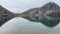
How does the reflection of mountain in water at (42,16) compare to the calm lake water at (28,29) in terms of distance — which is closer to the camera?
the calm lake water at (28,29)

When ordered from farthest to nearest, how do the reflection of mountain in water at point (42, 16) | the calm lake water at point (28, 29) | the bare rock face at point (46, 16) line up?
1. the reflection of mountain in water at point (42, 16)
2. the bare rock face at point (46, 16)
3. the calm lake water at point (28, 29)

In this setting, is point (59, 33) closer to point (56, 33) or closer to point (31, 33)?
point (56, 33)

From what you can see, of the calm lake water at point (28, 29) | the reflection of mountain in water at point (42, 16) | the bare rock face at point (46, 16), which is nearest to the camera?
the calm lake water at point (28, 29)

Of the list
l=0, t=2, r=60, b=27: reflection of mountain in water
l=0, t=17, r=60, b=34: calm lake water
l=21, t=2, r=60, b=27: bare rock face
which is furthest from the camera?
l=0, t=2, r=60, b=27: reflection of mountain in water

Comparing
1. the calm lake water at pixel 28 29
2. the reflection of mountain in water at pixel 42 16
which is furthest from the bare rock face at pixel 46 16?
the calm lake water at pixel 28 29

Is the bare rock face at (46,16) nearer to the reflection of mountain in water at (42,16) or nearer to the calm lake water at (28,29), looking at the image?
the reflection of mountain in water at (42,16)

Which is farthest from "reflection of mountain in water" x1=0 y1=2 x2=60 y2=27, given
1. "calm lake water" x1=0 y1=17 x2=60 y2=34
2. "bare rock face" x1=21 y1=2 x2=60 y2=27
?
"calm lake water" x1=0 y1=17 x2=60 y2=34

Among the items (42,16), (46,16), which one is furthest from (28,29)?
(46,16)

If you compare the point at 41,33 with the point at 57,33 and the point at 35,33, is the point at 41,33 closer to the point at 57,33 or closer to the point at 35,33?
the point at 35,33

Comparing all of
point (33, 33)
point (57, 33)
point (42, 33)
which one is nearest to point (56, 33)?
point (57, 33)

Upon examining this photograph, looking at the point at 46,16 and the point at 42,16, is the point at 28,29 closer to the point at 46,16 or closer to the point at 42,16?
the point at 42,16

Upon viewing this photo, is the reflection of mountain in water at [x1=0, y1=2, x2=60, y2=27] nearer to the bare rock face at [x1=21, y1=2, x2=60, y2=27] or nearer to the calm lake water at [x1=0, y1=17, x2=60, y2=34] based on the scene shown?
the bare rock face at [x1=21, y1=2, x2=60, y2=27]
